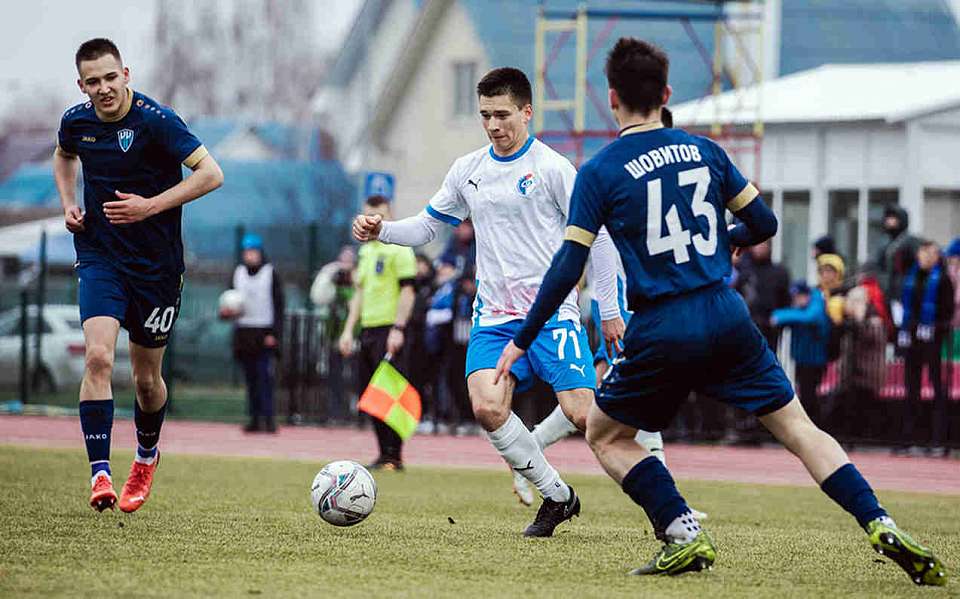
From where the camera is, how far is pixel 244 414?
74.8 feet

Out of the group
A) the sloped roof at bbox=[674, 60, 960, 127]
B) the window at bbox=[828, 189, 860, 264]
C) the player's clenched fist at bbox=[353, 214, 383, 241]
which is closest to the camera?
the player's clenched fist at bbox=[353, 214, 383, 241]

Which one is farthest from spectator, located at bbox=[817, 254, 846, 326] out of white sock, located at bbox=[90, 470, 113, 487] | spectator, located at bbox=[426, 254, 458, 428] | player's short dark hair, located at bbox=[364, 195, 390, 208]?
white sock, located at bbox=[90, 470, 113, 487]

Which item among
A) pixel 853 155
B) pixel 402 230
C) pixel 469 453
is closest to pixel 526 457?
pixel 402 230

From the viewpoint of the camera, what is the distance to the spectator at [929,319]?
17.2 meters

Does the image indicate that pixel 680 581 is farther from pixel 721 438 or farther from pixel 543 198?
pixel 721 438

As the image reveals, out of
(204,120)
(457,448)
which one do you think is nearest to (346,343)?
(457,448)

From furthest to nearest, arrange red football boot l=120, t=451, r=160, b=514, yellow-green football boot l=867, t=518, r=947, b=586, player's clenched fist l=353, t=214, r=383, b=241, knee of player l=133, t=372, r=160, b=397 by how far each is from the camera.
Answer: knee of player l=133, t=372, r=160, b=397
red football boot l=120, t=451, r=160, b=514
player's clenched fist l=353, t=214, r=383, b=241
yellow-green football boot l=867, t=518, r=947, b=586

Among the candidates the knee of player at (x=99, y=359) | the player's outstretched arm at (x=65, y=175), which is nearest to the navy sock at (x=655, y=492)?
the knee of player at (x=99, y=359)

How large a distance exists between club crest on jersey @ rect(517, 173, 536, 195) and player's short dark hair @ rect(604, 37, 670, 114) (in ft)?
6.58

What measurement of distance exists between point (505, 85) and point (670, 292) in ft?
8.01

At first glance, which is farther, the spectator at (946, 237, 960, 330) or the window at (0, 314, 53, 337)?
the window at (0, 314, 53, 337)

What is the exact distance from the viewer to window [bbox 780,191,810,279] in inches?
995

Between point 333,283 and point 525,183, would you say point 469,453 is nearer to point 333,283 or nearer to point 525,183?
point 333,283

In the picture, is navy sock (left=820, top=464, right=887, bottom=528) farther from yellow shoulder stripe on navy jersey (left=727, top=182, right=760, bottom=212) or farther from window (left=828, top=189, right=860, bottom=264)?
window (left=828, top=189, right=860, bottom=264)
